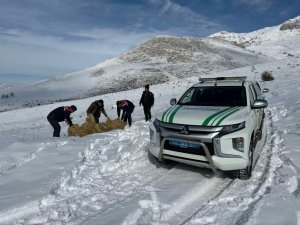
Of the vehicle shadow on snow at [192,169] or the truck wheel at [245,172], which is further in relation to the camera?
the vehicle shadow on snow at [192,169]

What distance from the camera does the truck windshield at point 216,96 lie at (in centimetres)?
729

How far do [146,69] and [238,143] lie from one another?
4611 centimetres

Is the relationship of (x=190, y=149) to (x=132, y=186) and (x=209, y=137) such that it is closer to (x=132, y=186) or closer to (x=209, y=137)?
(x=209, y=137)

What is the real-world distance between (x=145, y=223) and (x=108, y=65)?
188 ft

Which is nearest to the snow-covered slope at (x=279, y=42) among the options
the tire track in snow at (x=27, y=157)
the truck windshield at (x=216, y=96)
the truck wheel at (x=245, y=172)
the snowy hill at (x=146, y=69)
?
the snowy hill at (x=146, y=69)

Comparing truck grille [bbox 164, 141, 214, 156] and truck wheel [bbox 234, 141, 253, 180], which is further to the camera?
truck wheel [bbox 234, 141, 253, 180]

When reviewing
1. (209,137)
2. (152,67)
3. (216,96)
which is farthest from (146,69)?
(209,137)

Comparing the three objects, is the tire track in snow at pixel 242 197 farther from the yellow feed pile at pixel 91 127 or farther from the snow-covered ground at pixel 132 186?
the yellow feed pile at pixel 91 127

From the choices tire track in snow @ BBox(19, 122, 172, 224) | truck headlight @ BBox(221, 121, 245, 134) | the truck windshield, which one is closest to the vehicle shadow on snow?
tire track in snow @ BBox(19, 122, 172, 224)

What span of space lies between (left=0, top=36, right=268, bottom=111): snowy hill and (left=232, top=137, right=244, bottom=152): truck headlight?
32.9m

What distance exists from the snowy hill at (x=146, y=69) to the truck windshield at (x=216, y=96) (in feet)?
101

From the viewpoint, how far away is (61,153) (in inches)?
317

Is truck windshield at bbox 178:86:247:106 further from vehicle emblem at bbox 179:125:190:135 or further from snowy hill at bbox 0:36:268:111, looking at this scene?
snowy hill at bbox 0:36:268:111

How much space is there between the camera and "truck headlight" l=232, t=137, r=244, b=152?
5848 mm
